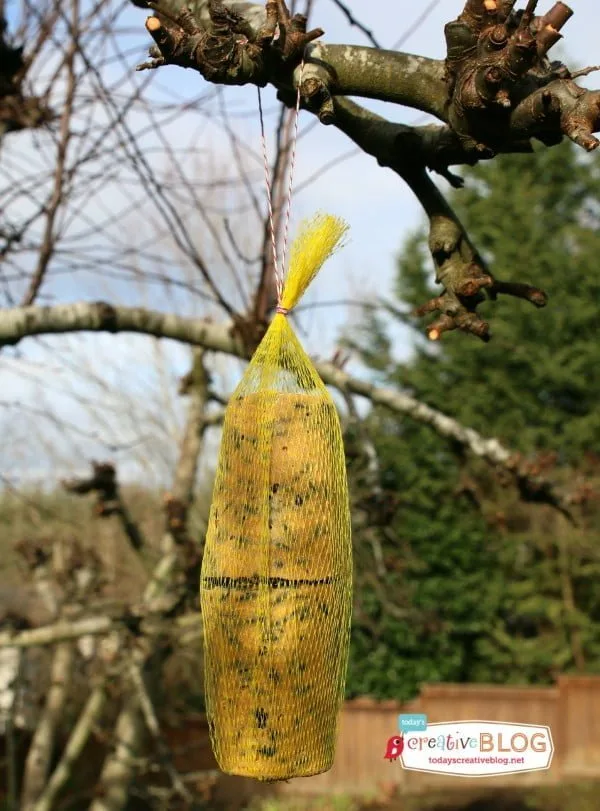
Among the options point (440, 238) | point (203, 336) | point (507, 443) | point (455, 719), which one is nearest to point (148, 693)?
point (203, 336)

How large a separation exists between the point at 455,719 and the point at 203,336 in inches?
272

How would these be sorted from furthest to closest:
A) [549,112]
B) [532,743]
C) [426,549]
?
[426,549], [532,743], [549,112]

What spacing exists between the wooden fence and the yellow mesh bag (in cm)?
757

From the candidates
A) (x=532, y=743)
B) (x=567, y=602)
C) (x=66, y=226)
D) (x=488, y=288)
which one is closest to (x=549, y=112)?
(x=488, y=288)

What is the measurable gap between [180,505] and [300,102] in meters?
2.71

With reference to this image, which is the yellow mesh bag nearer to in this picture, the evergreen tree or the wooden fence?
the wooden fence

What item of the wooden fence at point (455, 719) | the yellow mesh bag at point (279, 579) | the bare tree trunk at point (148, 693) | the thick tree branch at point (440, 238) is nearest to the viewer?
the yellow mesh bag at point (279, 579)

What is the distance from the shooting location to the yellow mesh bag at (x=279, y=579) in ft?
4.40

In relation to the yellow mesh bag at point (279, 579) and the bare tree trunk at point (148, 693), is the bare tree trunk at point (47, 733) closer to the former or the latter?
the bare tree trunk at point (148, 693)

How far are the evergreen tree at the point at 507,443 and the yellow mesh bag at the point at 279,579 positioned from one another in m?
7.91

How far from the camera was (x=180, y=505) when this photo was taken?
155 inches

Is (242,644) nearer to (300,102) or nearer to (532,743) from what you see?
(532,743)

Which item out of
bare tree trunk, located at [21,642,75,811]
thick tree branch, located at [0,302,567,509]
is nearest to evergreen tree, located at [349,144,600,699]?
bare tree trunk, located at [21,642,75,811]

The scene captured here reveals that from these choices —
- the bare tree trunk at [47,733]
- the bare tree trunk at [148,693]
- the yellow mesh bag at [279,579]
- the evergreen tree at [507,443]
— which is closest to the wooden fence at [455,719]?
the evergreen tree at [507,443]
